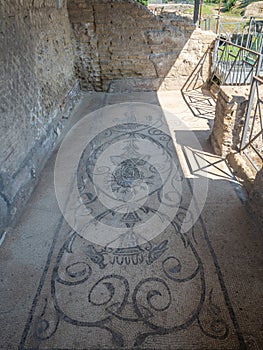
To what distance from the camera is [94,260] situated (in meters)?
1.89

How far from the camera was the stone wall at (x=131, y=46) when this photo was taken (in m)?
4.85

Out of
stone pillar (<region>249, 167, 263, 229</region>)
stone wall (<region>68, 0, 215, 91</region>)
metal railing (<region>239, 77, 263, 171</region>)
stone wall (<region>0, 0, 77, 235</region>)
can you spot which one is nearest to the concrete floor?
stone pillar (<region>249, 167, 263, 229</region>)

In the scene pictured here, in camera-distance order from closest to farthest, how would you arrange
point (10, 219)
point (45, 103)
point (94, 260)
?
point (94, 260) → point (10, 219) → point (45, 103)

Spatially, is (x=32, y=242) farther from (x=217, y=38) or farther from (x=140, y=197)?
(x=217, y=38)

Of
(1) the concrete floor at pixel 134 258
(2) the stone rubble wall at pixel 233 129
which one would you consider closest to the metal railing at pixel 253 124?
(2) the stone rubble wall at pixel 233 129

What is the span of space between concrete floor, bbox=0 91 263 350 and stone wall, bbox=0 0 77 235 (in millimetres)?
215

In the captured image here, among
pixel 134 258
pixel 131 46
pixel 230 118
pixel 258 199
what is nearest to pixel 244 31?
pixel 131 46

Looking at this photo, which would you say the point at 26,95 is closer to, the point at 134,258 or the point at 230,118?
the point at 134,258

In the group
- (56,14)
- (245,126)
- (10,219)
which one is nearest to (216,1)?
(56,14)

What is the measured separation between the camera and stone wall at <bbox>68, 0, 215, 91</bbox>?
4848 millimetres

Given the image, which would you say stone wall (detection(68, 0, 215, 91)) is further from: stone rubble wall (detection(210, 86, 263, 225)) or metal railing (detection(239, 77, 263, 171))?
metal railing (detection(239, 77, 263, 171))

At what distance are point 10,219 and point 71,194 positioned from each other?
60 centimetres

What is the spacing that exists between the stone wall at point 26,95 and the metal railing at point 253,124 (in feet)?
7.69

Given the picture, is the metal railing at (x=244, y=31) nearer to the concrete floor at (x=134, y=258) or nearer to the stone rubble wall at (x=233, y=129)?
the stone rubble wall at (x=233, y=129)
